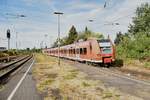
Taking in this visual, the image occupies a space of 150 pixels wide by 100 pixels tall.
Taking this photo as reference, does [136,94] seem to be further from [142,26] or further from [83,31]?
[83,31]

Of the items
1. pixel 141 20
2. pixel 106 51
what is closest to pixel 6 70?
pixel 106 51

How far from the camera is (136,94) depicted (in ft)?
44.4

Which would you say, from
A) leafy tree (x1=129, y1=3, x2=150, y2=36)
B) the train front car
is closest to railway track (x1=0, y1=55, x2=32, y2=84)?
the train front car

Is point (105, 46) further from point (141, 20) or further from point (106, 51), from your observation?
point (141, 20)

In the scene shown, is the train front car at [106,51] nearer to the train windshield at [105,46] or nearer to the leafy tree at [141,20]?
the train windshield at [105,46]

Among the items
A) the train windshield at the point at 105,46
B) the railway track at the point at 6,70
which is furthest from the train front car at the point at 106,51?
the railway track at the point at 6,70

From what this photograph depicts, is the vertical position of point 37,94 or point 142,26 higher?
point 142,26

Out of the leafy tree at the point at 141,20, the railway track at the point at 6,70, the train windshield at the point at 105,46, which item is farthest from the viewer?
the leafy tree at the point at 141,20

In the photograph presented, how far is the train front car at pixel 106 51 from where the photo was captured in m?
35.0

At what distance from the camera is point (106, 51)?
3522 cm

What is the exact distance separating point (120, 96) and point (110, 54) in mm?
22191

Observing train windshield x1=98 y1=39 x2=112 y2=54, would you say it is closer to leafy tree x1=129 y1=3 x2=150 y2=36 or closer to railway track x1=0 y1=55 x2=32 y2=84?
railway track x1=0 y1=55 x2=32 y2=84

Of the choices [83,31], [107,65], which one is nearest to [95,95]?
[107,65]

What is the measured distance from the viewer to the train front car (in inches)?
1377
